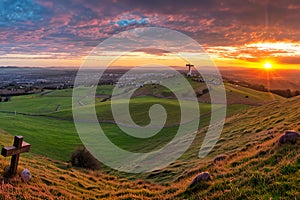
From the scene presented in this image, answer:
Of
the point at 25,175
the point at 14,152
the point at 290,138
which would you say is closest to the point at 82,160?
the point at 25,175

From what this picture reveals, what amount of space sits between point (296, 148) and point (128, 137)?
165 ft

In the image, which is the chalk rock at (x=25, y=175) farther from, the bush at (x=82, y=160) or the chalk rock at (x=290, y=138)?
the bush at (x=82, y=160)

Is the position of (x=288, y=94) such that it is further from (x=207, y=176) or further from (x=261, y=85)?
(x=207, y=176)

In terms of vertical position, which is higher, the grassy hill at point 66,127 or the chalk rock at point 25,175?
the chalk rock at point 25,175

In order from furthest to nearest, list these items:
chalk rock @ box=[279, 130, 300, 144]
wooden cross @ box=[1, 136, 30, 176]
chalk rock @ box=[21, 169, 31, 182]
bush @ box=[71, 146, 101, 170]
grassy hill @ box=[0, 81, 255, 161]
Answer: grassy hill @ box=[0, 81, 255, 161] → bush @ box=[71, 146, 101, 170] → chalk rock @ box=[279, 130, 300, 144] → chalk rock @ box=[21, 169, 31, 182] → wooden cross @ box=[1, 136, 30, 176]

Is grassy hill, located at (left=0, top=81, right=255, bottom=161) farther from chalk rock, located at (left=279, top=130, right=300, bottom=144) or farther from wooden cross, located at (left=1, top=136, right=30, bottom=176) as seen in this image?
wooden cross, located at (left=1, top=136, right=30, bottom=176)

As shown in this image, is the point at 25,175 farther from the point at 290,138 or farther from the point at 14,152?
the point at 290,138

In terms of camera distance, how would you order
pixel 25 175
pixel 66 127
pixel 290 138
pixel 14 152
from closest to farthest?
1. pixel 14 152
2. pixel 25 175
3. pixel 290 138
4. pixel 66 127

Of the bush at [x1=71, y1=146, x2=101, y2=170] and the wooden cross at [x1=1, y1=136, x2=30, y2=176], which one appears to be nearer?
the wooden cross at [x1=1, y1=136, x2=30, y2=176]

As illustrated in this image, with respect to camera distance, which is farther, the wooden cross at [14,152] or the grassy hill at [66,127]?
the grassy hill at [66,127]

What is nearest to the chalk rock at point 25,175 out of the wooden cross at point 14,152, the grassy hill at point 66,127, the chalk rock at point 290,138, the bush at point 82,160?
the wooden cross at point 14,152

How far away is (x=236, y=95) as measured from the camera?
3999 inches

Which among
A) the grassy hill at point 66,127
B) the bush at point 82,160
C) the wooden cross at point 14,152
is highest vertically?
the wooden cross at point 14,152

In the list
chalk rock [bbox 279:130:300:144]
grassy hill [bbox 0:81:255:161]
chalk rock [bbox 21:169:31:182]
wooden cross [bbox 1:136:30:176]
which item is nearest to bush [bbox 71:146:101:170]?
grassy hill [bbox 0:81:255:161]
